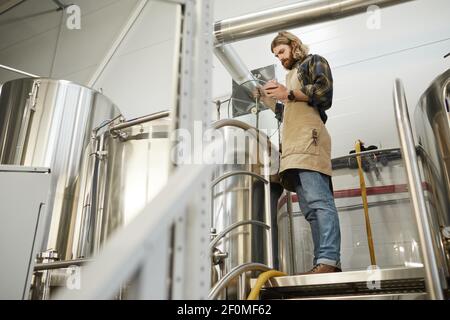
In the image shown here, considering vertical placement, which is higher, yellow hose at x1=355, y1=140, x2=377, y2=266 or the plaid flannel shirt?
the plaid flannel shirt

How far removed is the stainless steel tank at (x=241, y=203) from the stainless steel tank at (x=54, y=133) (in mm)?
1138

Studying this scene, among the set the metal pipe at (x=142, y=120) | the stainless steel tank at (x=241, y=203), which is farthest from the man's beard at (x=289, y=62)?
the metal pipe at (x=142, y=120)

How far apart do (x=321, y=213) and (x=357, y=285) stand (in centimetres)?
36

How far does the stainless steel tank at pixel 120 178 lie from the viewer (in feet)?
8.46

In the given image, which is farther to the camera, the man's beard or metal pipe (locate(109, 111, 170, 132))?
metal pipe (locate(109, 111, 170, 132))

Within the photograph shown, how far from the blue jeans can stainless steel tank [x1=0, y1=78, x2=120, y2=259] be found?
1.63 metres

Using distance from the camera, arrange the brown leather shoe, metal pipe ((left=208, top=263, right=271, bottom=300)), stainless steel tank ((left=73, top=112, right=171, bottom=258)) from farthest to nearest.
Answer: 1. stainless steel tank ((left=73, top=112, right=171, bottom=258))
2. the brown leather shoe
3. metal pipe ((left=208, top=263, right=271, bottom=300))

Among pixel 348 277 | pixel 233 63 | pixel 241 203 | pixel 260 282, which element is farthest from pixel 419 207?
pixel 233 63

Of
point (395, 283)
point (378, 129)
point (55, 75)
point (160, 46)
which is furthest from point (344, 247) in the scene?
point (55, 75)

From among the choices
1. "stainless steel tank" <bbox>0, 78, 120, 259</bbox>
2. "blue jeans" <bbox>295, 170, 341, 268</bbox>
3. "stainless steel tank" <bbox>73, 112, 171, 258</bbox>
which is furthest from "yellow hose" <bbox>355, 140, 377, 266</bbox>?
"stainless steel tank" <bbox>0, 78, 120, 259</bbox>

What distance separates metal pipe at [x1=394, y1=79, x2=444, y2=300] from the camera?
126 cm

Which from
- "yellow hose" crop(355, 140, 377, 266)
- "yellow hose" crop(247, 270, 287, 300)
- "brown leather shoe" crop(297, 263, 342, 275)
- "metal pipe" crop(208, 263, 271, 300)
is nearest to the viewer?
"metal pipe" crop(208, 263, 271, 300)

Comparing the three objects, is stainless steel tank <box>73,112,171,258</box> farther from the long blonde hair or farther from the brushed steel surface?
the brushed steel surface
